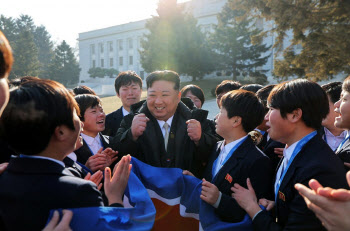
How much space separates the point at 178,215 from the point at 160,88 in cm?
136

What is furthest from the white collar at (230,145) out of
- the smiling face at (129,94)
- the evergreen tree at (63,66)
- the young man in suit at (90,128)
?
the evergreen tree at (63,66)

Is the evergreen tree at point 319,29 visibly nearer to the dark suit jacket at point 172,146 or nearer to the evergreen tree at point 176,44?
the dark suit jacket at point 172,146

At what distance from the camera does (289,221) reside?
194cm

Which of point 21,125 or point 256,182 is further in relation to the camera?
point 256,182

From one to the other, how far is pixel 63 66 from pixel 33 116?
66.1 metres

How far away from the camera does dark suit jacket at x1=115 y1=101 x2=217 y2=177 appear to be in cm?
314

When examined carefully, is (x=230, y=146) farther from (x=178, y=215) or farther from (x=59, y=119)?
(x=59, y=119)

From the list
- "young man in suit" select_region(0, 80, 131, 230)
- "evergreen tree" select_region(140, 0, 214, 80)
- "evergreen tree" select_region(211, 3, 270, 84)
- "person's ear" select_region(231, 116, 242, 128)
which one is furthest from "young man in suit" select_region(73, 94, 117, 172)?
"evergreen tree" select_region(140, 0, 214, 80)

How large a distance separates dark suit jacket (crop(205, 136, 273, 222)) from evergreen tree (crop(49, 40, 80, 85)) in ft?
209

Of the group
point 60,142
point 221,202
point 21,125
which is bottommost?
point 221,202

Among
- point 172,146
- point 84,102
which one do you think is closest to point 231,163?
point 172,146

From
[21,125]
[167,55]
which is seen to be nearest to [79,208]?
[21,125]

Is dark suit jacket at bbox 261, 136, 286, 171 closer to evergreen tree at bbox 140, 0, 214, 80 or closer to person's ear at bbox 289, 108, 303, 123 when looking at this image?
person's ear at bbox 289, 108, 303, 123

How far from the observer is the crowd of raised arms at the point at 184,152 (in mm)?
1579
